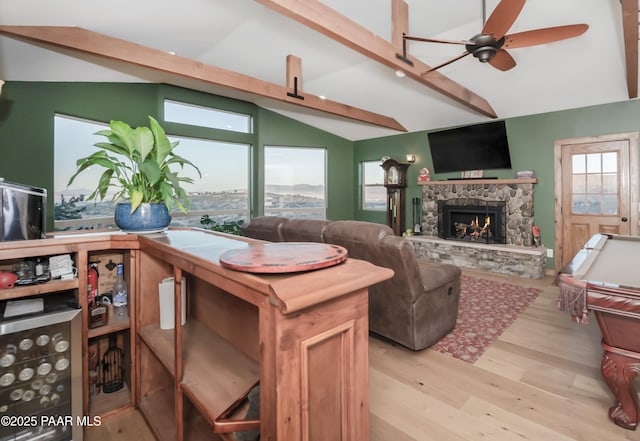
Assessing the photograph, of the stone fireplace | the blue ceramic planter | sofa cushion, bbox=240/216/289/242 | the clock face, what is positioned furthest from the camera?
the clock face

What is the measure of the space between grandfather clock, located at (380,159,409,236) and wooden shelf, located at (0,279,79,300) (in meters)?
5.66

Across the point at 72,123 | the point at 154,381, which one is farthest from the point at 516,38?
the point at 72,123

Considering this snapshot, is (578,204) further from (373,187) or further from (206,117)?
(206,117)

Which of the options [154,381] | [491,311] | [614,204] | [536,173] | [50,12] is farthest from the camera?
[536,173]

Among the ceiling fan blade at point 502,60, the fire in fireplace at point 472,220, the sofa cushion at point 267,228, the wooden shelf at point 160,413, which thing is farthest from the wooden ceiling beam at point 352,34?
the wooden shelf at point 160,413

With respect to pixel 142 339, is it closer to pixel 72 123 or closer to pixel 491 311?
pixel 491 311

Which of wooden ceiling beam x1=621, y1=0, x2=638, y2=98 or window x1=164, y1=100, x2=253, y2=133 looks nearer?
wooden ceiling beam x1=621, y1=0, x2=638, y2=98

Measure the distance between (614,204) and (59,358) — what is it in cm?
625

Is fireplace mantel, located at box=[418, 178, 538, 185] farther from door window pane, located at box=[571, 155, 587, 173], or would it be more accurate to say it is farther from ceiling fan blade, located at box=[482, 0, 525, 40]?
ceiling fan blade, located at box=[482, 0, 525, 40]

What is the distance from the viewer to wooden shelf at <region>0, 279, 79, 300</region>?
1339mm

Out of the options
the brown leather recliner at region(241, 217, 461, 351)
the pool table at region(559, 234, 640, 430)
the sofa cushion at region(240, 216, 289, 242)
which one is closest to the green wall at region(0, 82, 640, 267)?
the sofa cushion at region(240, 216, 289, 242)

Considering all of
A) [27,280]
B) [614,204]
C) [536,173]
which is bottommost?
[27,280]

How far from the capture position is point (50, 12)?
2.47m

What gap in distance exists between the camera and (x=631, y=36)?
254cm
